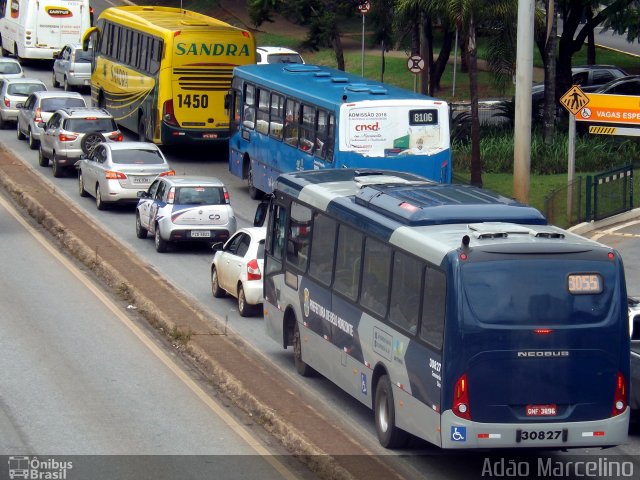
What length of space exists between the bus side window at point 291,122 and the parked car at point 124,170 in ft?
9.14

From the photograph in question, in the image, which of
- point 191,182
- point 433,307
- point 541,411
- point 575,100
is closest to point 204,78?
Result: point 191,182

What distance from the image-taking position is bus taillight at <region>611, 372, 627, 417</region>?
1296 centimetres

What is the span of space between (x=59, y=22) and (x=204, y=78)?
20.8 meters

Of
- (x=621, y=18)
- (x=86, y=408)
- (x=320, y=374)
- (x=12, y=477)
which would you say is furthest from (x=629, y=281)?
(x=621, y=18)

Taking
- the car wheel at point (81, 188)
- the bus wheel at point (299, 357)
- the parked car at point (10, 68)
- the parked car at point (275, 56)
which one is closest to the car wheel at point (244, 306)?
the bus wheel at point (299, 357)

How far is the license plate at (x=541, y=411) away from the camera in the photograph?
1270cm

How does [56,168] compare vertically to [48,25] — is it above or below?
below

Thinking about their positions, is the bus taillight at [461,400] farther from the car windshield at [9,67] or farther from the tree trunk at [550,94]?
the car windshield at [9,67]

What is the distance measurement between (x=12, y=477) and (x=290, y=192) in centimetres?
629

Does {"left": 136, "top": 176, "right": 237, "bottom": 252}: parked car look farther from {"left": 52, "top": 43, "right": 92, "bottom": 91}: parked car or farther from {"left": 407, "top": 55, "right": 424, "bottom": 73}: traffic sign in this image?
{"left": 52, "top": 43, "right": 92, "bottom": 91}: parked car

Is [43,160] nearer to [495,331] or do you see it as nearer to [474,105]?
[474,105]

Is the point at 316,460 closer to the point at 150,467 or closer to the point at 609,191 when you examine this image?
the point at 150,467

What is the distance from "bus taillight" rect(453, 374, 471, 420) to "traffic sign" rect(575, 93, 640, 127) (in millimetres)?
16989

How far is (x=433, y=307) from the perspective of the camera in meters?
13.1
